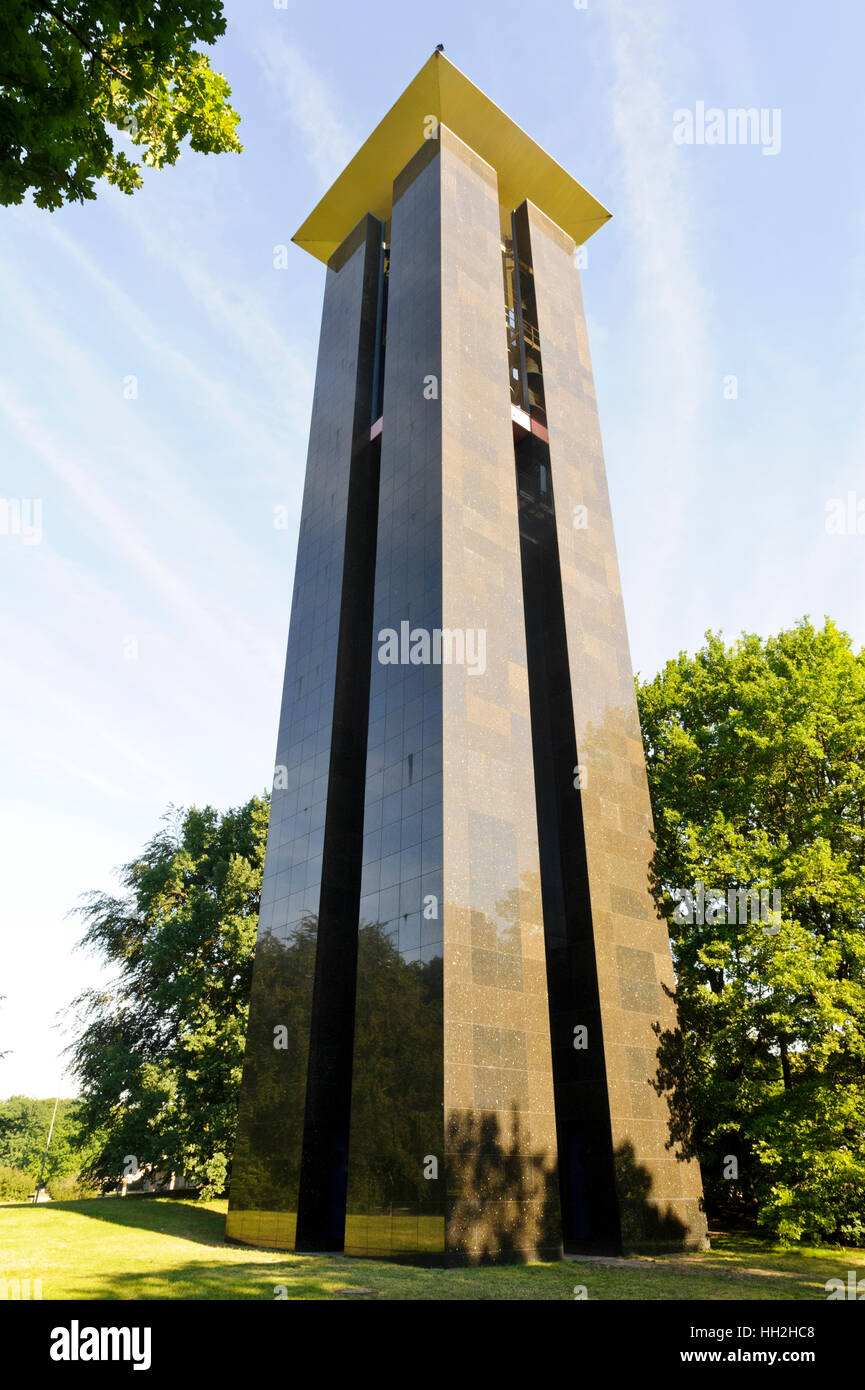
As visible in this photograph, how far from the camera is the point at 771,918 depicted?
1035 inches

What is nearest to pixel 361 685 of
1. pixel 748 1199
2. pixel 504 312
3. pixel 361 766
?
pixel 361 766

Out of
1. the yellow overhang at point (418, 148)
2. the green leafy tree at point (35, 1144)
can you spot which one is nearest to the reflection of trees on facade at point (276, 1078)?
the yellow overhang at point (418, 148)

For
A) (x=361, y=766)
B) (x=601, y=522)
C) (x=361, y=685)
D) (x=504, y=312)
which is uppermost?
(x=504, y=312)

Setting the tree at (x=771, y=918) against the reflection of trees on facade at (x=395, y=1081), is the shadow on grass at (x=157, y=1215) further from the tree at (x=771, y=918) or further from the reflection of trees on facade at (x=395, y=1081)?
the tree at (x=771, y=918)

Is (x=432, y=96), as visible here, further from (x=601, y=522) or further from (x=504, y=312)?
(x=601, y=522)

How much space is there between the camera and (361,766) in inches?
1193

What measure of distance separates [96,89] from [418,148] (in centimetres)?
3100

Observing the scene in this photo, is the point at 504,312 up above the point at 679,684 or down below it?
above

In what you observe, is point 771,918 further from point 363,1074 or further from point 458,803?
point 363,1074

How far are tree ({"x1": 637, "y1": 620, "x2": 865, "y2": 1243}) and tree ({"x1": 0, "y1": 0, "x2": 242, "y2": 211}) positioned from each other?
23.9 metres

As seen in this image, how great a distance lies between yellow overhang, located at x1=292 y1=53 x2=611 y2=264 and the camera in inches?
1390

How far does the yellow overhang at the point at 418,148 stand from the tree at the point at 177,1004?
1217 inches

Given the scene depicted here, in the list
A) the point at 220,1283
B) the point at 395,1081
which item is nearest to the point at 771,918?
the point at 395,1081
